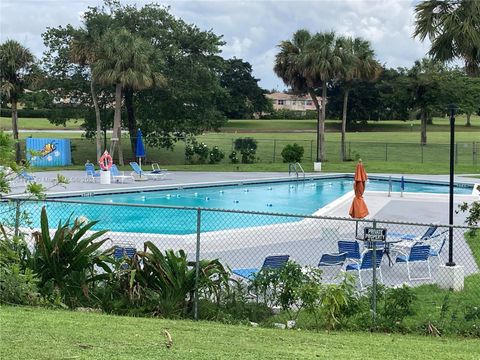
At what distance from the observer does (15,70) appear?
34344 mm

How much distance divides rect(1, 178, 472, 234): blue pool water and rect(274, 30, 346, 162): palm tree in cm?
695

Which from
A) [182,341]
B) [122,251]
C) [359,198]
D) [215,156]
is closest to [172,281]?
[122,251]

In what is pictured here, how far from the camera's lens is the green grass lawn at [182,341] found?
17.5 feet

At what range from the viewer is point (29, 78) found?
34.8 m

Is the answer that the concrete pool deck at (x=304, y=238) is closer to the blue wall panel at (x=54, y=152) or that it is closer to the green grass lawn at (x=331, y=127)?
the blue wall panel at (x=54, y=152)

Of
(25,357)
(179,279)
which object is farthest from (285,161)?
(25,357)

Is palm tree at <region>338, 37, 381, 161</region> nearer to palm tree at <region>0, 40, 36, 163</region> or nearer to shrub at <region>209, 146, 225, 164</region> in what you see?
shrub at <region>209, 146, 225, 164</region>

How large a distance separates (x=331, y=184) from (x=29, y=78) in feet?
57.8

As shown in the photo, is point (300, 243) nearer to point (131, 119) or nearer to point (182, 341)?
point (182, 341)

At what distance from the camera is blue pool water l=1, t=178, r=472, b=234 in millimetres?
17422

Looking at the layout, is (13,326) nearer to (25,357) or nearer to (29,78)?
(25,357)

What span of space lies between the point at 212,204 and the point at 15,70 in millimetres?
17716

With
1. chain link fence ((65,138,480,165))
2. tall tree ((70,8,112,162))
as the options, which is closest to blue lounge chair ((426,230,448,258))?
tall tree ((70,8,112,162))

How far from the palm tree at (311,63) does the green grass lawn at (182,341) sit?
29.2 metres
